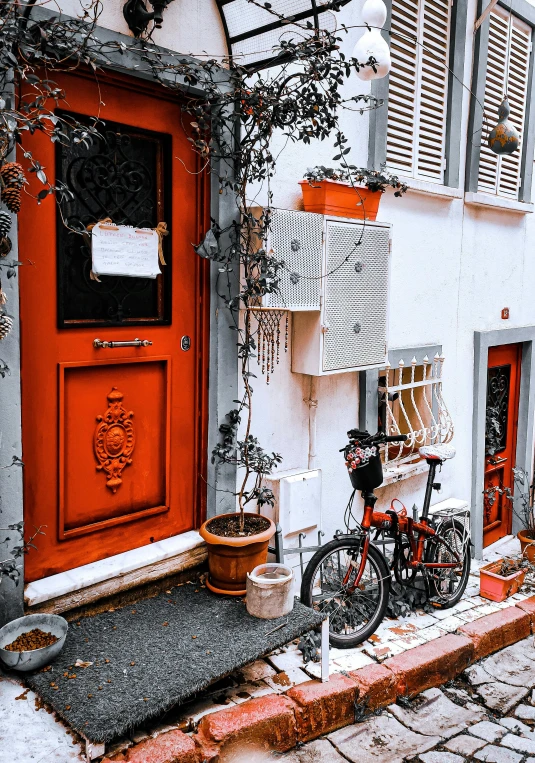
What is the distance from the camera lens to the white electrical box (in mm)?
4777

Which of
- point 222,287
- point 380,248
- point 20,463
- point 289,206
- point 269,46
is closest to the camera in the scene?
point 20,463

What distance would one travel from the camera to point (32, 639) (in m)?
3.39

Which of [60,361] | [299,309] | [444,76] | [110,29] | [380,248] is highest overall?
[444,76]

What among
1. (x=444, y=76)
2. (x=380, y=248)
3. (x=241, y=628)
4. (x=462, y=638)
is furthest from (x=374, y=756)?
(x=444, y=76)

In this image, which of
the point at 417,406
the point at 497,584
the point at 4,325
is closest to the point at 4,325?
the point at 4,325

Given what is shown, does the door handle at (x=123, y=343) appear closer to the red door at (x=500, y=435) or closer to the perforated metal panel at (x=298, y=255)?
the perforated metal panel at (x=298, y=255)

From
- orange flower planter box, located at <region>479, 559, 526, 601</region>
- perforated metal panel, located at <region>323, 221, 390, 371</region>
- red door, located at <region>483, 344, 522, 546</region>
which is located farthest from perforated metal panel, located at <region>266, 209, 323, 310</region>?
red door, located at <region>483, 344, 522, 546</region>

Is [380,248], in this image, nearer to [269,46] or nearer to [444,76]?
[269,46]

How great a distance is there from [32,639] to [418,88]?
206 inches

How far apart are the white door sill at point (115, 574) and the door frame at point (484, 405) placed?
3.71m

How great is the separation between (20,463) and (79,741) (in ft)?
4.33

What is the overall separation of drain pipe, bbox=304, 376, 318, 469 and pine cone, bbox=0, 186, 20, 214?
102 inches

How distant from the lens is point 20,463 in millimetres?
3377

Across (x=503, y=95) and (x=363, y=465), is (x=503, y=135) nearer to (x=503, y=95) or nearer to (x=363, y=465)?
(x=503, y=95)
